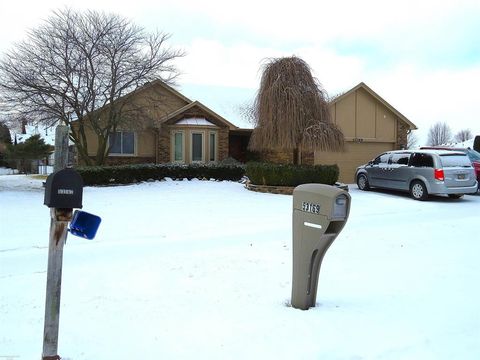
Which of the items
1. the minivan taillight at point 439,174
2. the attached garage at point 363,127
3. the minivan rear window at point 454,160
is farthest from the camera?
the attached garage at point 363,127

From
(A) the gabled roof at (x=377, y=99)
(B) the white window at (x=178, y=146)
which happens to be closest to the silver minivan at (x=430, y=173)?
(A) the gabled roof at (x=377, y=99)

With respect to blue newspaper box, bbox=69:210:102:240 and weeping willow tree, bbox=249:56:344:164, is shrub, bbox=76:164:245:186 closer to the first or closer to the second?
weeping willow tree, bbox=249:56:344:164

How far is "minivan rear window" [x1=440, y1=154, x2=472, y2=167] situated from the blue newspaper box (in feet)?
42.8

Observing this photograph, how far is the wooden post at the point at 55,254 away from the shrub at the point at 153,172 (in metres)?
14.2

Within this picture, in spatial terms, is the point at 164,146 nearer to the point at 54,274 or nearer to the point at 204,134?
the point at 204,134

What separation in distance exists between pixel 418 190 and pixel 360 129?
7954 millimetres

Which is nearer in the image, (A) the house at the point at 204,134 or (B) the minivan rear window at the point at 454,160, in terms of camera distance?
(B) the minivan rear window at the point at 454,160

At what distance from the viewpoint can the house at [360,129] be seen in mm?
21234

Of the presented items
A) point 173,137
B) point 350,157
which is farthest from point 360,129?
point 173,137

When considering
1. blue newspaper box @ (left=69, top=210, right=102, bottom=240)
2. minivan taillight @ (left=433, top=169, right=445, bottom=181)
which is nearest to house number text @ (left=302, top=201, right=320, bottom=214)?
blue newspaper box @ (left=69, top=210, right=102, bottom=240)

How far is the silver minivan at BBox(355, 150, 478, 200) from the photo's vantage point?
14.0 meters

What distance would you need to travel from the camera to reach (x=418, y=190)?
14.7m

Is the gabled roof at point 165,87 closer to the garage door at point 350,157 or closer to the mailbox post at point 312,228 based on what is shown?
the garage door at point 350,157

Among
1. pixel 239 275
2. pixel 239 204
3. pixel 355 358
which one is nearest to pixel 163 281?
pixel 239 275
